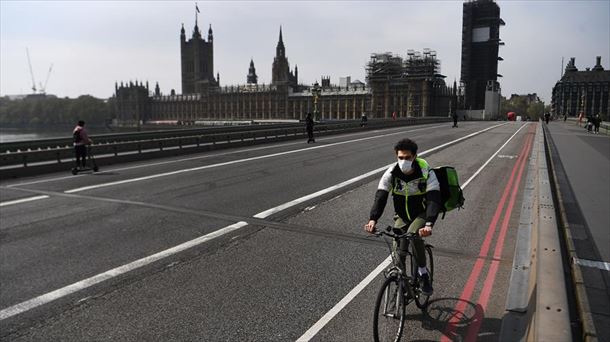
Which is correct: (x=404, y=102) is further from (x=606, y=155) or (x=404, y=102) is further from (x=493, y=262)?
(x=493, y=262)

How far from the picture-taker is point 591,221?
9.91 metres

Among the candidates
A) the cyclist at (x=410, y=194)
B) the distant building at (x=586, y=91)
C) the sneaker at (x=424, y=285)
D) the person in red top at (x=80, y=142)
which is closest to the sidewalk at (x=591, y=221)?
the sneaker at (x=424, y=285)

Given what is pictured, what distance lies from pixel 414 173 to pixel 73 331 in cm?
376

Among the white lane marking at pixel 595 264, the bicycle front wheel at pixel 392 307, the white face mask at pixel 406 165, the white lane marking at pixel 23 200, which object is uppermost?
the white face mask at pixel 406 165

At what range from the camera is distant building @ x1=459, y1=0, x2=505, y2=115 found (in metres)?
133

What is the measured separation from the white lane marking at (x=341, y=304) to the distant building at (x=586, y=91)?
6524 inches

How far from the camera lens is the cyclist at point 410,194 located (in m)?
4.57

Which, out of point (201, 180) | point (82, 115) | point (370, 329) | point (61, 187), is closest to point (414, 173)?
point (370, 329)

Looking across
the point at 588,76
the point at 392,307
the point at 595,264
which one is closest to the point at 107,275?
the point at 392,307

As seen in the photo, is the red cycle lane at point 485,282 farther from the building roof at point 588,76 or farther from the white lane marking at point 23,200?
the building roof at point 588,76

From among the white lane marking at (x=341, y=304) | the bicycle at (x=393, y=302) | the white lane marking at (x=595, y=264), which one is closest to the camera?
the bicycle at (x=393, y=302)

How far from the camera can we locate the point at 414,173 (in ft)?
15.2

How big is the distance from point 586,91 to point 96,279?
7044 inches

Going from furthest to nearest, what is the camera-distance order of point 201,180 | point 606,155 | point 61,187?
point 606,155 < point 201,180 < point 61,187
